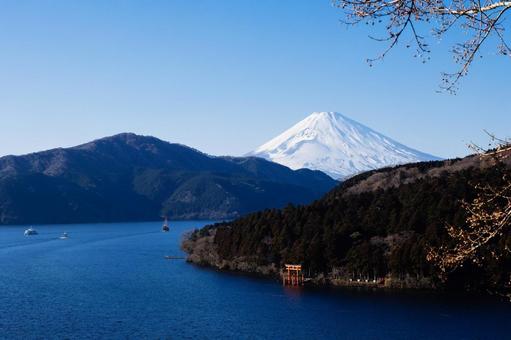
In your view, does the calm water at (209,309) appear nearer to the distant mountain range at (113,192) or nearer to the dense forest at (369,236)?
the dense forest at (369,236)

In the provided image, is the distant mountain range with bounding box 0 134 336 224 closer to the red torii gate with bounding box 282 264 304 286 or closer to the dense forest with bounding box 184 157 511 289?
the dense forest with bounding box 184 157 511 289

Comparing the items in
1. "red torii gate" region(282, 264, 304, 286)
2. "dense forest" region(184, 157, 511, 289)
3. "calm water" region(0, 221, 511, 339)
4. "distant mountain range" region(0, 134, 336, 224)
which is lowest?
"calm water" region(0, 221, 511, 339)

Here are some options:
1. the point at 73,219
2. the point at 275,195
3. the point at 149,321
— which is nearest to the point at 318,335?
the point at 149,321

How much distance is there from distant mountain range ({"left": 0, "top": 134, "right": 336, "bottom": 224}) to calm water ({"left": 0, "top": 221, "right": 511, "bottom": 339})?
89.4m

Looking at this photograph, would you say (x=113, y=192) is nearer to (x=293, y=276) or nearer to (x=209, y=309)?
(x=293, y=276)

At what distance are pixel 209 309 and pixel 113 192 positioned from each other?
4914 inches

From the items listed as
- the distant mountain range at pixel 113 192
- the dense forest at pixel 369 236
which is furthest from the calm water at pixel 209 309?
the distant mountain range at pixel 113 192

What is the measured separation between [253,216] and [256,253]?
178 inches

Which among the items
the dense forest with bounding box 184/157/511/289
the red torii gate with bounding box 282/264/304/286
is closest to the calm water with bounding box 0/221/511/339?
the red torii gate with bounding box 282/264/304/286

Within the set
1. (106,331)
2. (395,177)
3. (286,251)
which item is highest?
(395,177)

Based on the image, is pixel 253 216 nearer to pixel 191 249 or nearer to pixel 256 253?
pixel 256 253

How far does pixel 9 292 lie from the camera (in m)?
33.1

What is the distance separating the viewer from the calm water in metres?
23.9

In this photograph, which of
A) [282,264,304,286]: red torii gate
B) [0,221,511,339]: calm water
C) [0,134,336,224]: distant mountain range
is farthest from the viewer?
[0,134,336,224]: distant mountain range
